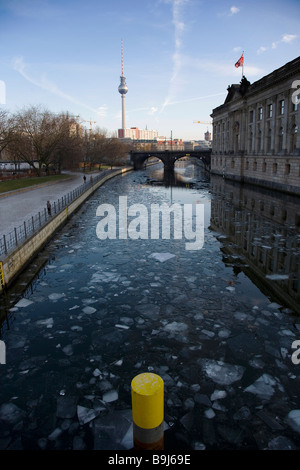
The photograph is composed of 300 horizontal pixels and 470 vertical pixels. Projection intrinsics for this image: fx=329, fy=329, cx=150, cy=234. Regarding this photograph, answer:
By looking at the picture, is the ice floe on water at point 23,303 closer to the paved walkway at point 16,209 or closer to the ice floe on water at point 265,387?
the paved walkway at point 16,209

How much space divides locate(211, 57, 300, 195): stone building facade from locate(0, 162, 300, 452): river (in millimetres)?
26845

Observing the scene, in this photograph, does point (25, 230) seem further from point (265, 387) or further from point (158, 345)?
point (265, 387)

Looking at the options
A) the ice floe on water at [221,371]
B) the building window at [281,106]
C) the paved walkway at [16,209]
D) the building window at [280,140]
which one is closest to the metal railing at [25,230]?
the paved walkway at [16,209]

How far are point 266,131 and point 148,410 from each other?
52107 millimetres

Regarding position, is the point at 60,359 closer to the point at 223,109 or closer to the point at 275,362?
the point at 275,362

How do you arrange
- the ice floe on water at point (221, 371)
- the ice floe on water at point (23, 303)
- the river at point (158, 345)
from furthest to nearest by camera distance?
the ice floe on water at point (23, 303) < the ice floe on water at point (221, 371) < the river at point (158, 345)

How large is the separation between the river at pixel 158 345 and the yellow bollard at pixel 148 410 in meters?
0.80

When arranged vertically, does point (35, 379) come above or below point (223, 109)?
below

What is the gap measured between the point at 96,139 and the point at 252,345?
9773 centimetres

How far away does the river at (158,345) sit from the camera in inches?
263

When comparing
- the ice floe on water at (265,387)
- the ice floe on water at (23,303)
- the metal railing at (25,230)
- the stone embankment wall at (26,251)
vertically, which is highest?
the metal railing at (25,230)

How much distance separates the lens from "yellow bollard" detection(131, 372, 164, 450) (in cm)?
526

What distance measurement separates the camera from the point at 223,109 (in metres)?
75.2
